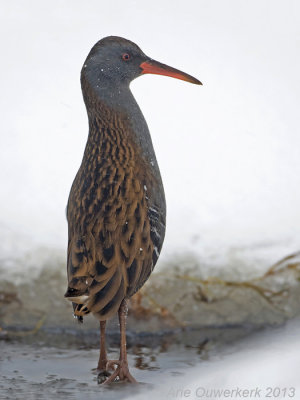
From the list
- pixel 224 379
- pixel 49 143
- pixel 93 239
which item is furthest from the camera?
pixel 49 143

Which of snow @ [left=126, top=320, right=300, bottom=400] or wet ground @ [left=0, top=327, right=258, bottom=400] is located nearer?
snow @ [left=126, top=320, right=300, bottom=400]

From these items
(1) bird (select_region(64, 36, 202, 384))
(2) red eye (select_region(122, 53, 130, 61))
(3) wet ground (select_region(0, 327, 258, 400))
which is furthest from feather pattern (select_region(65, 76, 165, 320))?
(3) wet ground (select_region(0, 327, 258, 400))

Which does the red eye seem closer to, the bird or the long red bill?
the bird

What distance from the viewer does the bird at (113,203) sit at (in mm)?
4051

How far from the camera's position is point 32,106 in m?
5.83

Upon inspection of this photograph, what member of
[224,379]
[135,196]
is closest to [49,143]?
[135,196]

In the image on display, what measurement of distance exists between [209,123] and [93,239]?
2.01 metres

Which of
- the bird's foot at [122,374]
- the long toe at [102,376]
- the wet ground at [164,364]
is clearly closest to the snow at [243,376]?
the wet ground at [164,364]

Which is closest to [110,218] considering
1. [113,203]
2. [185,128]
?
[113,203]

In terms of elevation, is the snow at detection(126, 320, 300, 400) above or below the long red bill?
below

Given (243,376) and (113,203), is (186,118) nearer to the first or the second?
(113,203)

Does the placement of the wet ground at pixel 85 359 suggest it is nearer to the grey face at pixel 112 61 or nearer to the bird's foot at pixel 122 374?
the bird's foot at pixel 122 374

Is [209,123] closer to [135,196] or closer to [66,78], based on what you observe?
[66,78]

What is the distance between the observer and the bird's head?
435cm
